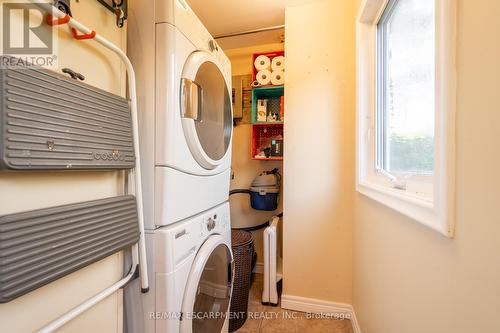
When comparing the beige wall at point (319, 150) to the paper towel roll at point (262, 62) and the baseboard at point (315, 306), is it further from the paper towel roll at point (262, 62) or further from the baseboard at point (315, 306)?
the paper towel roll at point (262, 62)

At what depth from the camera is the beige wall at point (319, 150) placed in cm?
163

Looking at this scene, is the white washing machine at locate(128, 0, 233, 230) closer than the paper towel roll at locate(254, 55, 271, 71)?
Yes

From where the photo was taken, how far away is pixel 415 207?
669mm

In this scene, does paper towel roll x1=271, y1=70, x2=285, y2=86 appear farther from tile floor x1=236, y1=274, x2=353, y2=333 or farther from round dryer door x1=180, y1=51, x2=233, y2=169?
tile floor x1=236, y1=274, x2=353, y2=333

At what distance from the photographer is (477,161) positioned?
1.44ft

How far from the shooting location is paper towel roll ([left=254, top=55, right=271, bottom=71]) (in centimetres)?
199

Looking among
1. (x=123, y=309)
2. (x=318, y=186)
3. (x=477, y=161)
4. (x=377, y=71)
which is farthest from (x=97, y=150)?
(x=377, y=71)

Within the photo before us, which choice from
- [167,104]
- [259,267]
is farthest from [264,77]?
[259,267]

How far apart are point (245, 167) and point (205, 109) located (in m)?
1.41

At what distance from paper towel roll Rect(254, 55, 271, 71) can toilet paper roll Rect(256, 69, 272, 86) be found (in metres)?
0.04

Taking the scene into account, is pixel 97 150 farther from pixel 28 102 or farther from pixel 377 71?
pixel 377 71

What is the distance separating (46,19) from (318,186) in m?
1.62

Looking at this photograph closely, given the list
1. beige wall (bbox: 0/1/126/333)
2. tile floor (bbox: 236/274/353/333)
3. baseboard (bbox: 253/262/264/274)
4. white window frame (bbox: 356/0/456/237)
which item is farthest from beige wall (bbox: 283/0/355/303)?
beige wall (bbox: 0/1/126/333)

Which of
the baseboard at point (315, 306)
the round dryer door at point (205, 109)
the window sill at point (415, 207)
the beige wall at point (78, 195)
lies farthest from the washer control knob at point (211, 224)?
the baseboard at point (315, 306)
